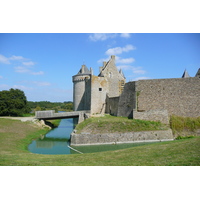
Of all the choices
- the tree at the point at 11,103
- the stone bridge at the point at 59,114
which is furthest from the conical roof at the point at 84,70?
the tree at the point at 11,103

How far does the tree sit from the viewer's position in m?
35.8

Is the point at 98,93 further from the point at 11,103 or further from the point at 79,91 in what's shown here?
the point at 11,103

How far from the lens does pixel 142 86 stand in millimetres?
21484

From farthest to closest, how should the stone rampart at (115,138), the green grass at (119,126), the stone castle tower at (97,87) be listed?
1. the stone castle tower at (97,87)
2. the green grass at (119,126)
3. the stone rampart at (115,138)

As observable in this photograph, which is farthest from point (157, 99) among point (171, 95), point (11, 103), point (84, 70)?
point (11, 103)

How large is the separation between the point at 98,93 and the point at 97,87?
3.04ft

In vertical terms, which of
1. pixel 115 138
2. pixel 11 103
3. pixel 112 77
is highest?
pixel 112 77

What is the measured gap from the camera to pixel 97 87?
1048 inches

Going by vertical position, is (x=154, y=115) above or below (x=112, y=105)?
below

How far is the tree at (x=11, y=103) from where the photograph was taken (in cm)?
3578

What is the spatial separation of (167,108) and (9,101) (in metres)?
30.6

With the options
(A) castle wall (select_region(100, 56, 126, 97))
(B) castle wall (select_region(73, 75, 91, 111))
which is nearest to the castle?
(A) castle wall (select_region(100, 56, 126, 97))

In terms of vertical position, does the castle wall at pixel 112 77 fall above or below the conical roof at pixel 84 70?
below

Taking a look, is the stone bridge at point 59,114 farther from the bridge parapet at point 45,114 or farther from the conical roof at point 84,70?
the conical roof at point 84,70
